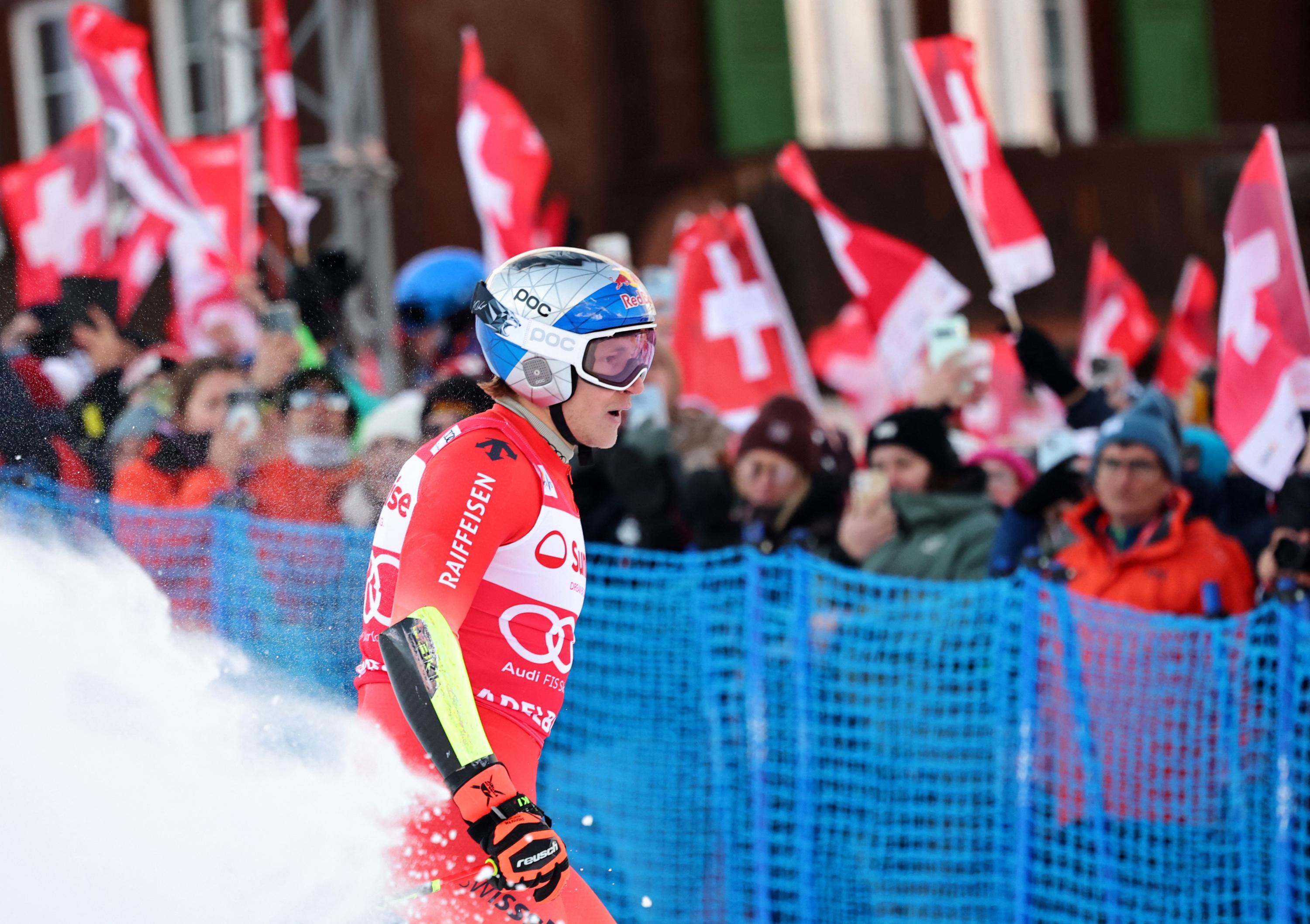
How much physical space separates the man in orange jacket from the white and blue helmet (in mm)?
2347

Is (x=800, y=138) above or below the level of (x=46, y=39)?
below

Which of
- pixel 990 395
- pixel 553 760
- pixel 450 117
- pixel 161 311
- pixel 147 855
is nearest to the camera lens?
pixel 147 855

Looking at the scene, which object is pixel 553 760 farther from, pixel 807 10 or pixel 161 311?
pixel 807 10

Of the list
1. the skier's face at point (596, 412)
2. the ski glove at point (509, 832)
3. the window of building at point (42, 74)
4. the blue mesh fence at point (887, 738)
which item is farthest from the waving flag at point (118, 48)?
the window of building at point (42, 74)

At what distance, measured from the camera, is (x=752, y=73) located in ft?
47.1

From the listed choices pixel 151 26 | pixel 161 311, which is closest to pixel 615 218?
pixel 151 26

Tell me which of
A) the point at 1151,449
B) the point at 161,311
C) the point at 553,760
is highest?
the point at 161,311

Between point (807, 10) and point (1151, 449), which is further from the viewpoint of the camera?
point (807, 10)

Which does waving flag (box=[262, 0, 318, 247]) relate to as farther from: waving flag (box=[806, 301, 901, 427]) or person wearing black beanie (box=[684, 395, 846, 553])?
person wearing black beanie (box=[684, 395, 846, 553])

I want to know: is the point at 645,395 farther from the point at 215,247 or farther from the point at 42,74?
the point at 42,74

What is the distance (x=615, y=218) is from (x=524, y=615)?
→ 39.8 feet

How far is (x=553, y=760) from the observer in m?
5.47

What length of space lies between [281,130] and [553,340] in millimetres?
5858

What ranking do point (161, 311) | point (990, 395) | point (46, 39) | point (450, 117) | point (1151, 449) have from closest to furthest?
1. point (1151, 449)
2. point (161, 311)
3. point (990, 395)
4. point (450, 117)
5. point (46, 39)
